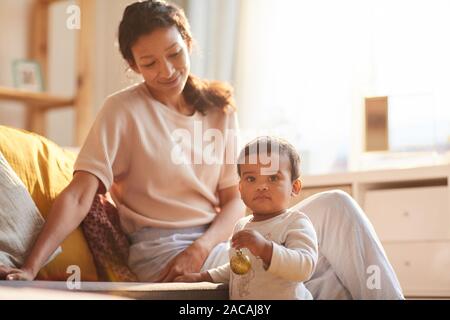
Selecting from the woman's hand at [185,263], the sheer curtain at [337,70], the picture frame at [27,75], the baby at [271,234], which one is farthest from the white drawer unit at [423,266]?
the picture frame at [27,75]

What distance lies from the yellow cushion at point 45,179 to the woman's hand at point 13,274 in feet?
0.51

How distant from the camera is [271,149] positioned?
48.7 inches

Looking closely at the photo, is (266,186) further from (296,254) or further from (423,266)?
(423,266)

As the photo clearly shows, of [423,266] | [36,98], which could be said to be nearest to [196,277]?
[423,266]

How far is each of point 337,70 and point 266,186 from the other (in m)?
1.85

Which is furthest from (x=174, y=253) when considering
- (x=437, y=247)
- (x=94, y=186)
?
(x=437, y=247)

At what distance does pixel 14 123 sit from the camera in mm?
3365

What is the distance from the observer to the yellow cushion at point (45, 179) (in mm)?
1598

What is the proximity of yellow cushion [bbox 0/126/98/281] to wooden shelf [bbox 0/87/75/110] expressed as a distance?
4.56 ft

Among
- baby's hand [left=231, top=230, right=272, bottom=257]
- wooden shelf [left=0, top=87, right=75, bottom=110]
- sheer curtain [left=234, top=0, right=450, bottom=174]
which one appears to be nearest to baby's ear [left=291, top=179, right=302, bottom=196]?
baby's hand [left=231, top=230, right=272, bottom=257]

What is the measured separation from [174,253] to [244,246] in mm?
530

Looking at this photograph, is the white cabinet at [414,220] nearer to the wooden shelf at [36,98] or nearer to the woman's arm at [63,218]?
the woman's arm at [63,218]

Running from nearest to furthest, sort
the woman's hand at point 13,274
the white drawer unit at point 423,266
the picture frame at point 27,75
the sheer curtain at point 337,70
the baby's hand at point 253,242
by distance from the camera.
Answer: the baby's hand at point 253,242
the woman's hand at point 13,274
the white drawer unit at point 423,266
the sheer curtain at point 337,70
the picture frame at point 27,75

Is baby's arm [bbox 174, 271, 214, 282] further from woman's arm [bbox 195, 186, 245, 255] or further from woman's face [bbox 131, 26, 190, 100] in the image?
woman's face [bbox 131, 26, 190, 100]
